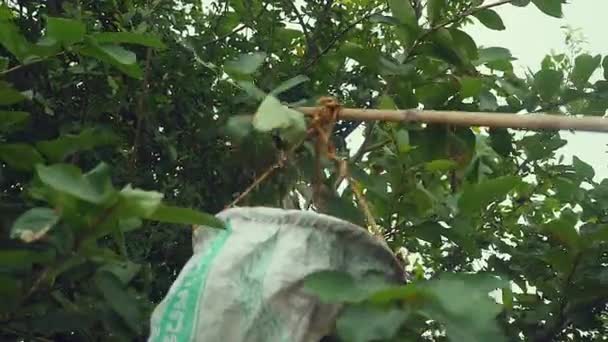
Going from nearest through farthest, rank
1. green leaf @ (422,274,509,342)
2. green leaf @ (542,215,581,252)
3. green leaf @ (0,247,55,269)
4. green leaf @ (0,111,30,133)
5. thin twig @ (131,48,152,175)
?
green leaf @ (422,274,509,342)
green leaf @ (0,247,55,269)
green leaf @ (0,111,30,133)
green leaf @ (542,215,581,252)
thin twig @ (131,48,152,175)

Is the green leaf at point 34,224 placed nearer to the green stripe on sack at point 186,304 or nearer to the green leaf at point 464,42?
the green stripe on sack at point 186,304

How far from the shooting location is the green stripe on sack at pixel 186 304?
0.72 m

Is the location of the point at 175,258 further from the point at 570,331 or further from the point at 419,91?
the point at 570,331

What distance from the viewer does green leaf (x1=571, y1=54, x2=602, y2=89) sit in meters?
1.08

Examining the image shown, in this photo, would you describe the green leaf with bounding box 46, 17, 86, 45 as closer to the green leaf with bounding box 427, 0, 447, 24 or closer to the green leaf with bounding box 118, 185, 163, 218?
the green leaf with bounding box 118, 185, 163, 218

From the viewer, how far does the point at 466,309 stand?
0.63 meters

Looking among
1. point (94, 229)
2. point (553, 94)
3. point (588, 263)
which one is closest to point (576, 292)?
point (588, 263)

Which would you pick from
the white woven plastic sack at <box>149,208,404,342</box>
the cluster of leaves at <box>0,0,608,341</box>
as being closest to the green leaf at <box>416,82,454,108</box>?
the cluster of leaves at <box>0,0,608,341</box>

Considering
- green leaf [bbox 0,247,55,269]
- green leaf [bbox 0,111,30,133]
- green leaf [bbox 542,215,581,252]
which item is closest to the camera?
green leaf [bbox 0,247,55,269]

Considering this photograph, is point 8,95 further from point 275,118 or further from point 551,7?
point 551,7

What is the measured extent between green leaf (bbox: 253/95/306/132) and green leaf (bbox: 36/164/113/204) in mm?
164

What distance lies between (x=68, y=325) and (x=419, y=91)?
1.29 ft

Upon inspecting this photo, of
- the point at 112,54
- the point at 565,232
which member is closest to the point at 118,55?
the point at 112,54

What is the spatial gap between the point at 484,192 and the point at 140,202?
0.33 meters
